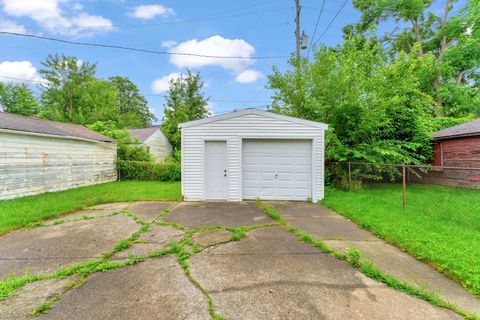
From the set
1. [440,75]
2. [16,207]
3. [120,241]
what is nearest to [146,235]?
[120,241]

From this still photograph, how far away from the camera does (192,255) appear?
3.32 meters

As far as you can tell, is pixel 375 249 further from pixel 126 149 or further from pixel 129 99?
pixel 129 99

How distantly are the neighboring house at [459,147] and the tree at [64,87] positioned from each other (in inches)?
1086

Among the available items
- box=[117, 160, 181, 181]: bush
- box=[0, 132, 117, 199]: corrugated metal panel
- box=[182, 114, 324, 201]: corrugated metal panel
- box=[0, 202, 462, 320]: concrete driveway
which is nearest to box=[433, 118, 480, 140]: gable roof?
box=[182, 114, 324, 201]: corrugated metal panel

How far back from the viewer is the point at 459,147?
9234mm

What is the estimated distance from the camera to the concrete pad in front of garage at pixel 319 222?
4160 millimetres

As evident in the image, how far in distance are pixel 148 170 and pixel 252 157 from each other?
7.76 metres

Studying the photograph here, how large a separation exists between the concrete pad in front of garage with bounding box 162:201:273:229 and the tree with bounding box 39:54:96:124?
851 inches

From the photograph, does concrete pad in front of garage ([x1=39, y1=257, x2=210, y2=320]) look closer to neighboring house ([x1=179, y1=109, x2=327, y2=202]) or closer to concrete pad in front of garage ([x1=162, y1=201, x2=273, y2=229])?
concrete pad in front of garage ([x1=162, y1=201, x2=273, y2=229])

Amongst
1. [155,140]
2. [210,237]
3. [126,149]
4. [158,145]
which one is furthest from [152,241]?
[158,145]

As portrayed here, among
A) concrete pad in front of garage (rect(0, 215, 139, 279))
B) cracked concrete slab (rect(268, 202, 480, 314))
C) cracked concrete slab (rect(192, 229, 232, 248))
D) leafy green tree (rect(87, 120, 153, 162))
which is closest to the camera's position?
cracked concrete slab (rect(268, 202, 480, 314))

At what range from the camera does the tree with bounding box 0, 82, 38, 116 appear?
20406 millimetres

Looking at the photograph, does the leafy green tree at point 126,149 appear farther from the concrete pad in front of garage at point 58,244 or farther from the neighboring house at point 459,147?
the neighboring house at point 459,147

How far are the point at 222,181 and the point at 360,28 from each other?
69.5 feet
